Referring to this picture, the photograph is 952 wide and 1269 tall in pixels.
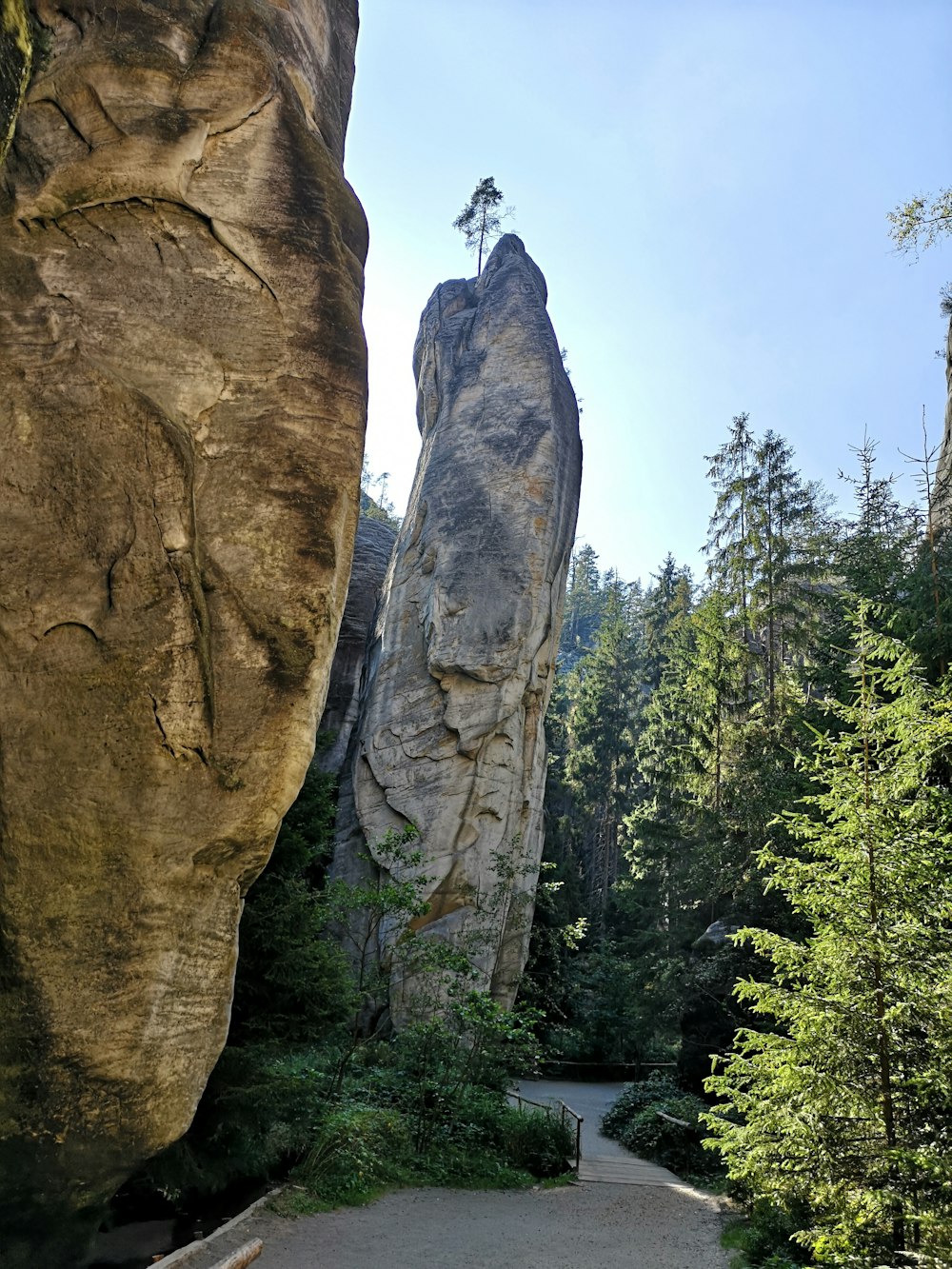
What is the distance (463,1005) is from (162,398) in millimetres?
10987

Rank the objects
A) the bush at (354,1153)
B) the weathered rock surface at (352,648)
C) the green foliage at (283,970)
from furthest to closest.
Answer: the weathered rock surface at (352,648) → the bush at (354,1153) → the green foliage at (283,970)

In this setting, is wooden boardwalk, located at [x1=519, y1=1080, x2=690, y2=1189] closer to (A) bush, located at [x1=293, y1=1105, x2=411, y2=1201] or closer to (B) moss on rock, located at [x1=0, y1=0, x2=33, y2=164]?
(A) bush, located at [x1=293, y1=1105, x2=411, y2=1201]

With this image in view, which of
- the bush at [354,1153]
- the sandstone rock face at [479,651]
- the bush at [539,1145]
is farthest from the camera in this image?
the sandstone rock face at [479,651]

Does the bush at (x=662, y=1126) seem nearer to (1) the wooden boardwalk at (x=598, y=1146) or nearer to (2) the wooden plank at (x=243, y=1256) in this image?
(1) the wooden boardwalk at (x=598, y=1146)

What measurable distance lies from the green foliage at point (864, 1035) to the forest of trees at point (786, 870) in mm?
24

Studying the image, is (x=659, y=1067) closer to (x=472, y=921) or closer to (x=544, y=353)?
(x=472, y=921)

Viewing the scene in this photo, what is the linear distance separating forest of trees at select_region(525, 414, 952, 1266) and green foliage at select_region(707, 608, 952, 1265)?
2cm

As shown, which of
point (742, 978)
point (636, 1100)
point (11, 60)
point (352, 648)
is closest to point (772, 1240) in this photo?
point (742, 978)

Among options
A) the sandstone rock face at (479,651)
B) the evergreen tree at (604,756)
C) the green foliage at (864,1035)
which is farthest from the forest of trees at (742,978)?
the evergreen tree at (604,756)

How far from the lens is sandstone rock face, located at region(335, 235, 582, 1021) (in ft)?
63.5

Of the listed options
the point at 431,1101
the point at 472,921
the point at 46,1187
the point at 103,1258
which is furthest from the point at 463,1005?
the point at 46,1187

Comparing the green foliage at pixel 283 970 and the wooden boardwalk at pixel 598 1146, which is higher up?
the green foliage at pixel 283 970

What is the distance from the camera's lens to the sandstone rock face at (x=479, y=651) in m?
19.4

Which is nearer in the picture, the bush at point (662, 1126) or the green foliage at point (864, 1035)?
the green foliage at point (864, 1035)
